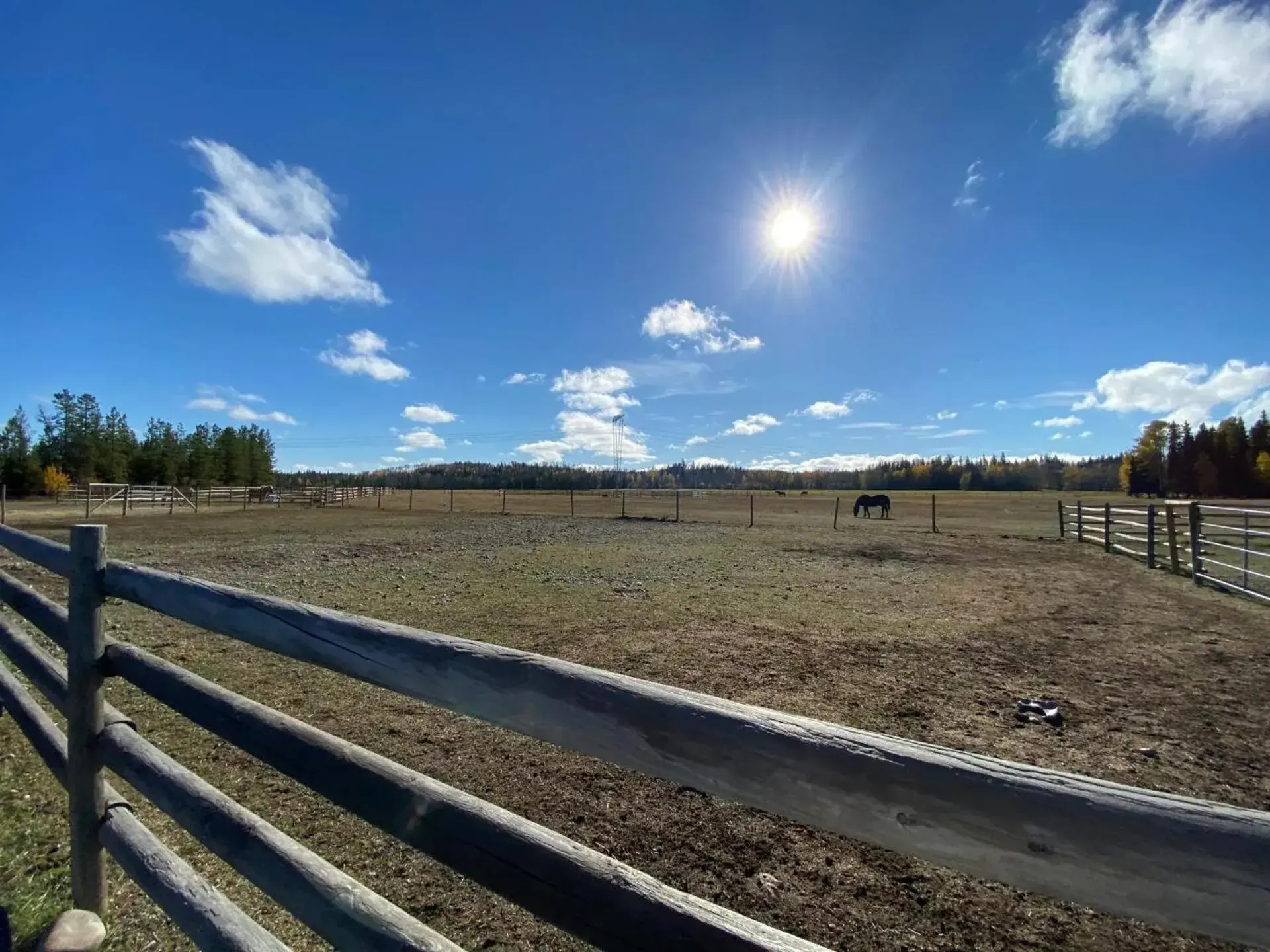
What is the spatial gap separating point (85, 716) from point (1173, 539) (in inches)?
670

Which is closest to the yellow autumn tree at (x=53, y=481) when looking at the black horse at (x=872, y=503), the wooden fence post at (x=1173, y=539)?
the black horse at (x=872, y=503)

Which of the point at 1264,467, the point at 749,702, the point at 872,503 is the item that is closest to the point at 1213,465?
the point at 1264,467

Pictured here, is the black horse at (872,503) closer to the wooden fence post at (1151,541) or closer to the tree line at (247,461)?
the wooden fence post at (1151,541)

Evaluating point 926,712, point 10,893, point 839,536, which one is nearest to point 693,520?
point 839,536

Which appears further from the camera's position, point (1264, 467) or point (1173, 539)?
point (1264, 467)

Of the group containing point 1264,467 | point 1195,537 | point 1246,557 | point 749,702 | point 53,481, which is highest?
point 1264,467

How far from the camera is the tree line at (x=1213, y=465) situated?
6825cm

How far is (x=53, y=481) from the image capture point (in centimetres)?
5603

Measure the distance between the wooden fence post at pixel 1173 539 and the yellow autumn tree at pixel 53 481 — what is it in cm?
7499

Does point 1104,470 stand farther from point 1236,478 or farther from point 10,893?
point 10,893

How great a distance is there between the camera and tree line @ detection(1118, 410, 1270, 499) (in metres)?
68.2

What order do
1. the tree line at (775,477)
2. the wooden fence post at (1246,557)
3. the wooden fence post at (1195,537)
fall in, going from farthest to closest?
the tree line at (775,477), the wooden fence post at (1195,537), the wooden fence post at (1246,557)

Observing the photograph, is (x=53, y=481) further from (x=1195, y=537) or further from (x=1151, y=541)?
(x=1195, y=537)

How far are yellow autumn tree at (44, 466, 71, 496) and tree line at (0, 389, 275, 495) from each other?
8 centimetres
